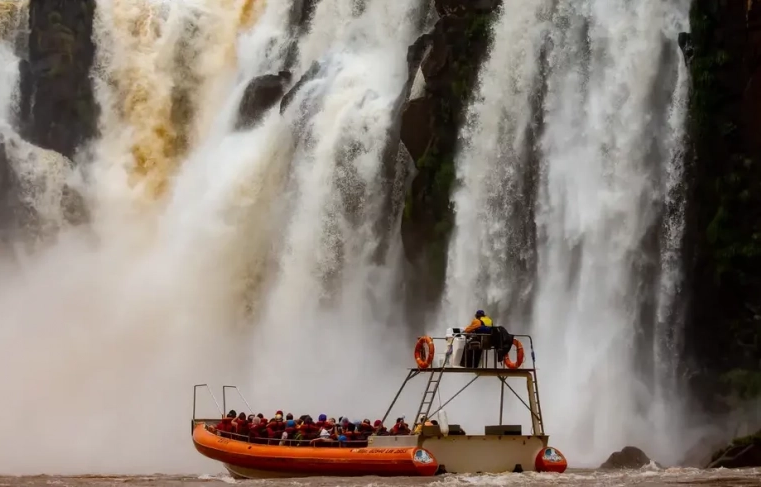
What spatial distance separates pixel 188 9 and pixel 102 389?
21.2 m

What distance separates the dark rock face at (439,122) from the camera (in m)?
38.5

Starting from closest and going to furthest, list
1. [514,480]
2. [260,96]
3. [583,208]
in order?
[514,480], [583,208], [260,96]

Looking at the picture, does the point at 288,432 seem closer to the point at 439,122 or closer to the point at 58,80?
the point at 439,122

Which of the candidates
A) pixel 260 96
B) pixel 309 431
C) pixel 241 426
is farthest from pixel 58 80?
pixel 309 431

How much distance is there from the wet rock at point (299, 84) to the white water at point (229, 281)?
39 centimetres

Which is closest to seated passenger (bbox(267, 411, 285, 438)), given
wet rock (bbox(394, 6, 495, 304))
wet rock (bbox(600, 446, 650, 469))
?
wet rock (bbox(600, 446, 650, 469))

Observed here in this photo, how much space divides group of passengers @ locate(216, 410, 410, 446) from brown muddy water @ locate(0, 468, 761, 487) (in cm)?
99

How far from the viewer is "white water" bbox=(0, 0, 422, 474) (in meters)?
37.9

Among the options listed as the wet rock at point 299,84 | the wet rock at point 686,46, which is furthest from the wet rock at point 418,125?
the wet rock at point 686,46

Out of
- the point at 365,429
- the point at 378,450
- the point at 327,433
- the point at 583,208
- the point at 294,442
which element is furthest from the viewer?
the point at 583,208

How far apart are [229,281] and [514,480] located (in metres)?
22.7

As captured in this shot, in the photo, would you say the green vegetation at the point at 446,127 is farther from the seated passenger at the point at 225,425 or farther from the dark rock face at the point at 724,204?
the seated passenger at the point at 225,425

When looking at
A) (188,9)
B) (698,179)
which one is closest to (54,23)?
(188,9)

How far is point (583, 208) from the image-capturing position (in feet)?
109
